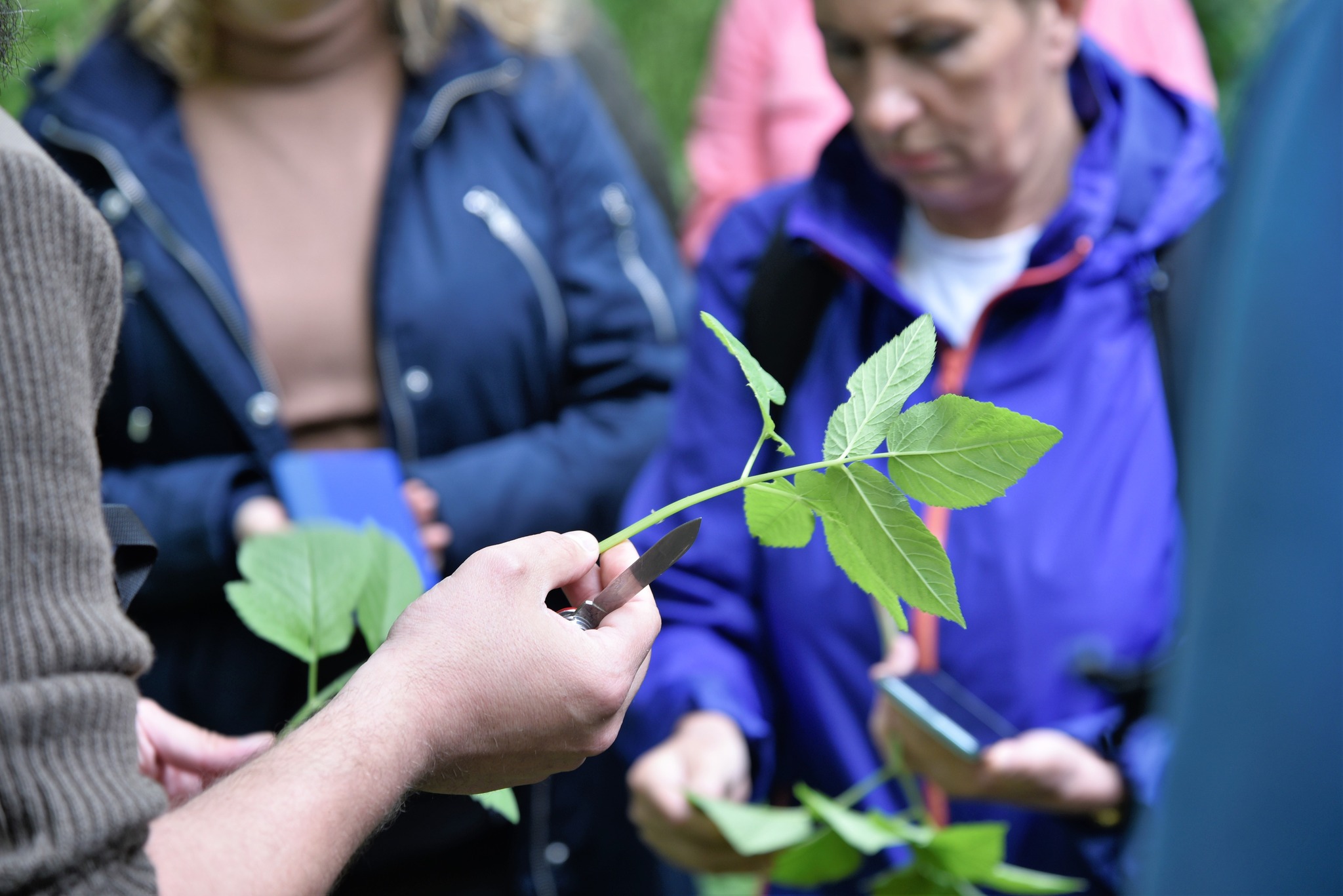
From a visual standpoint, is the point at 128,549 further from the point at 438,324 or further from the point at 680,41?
the point at 680,41

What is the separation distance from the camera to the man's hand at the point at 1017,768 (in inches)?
Result: 61.6

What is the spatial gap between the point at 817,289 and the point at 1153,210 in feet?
1.54

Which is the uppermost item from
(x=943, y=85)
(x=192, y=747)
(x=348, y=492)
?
(x=943, y=85)

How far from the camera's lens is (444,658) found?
87 cm

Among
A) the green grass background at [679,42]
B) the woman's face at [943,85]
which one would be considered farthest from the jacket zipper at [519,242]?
the green grass background at [679,42]

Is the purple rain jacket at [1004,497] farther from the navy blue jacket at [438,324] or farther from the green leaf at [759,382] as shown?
the green leaf at [759,382]

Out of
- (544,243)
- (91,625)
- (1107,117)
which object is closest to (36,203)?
(91,625)

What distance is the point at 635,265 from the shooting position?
221 centimetres

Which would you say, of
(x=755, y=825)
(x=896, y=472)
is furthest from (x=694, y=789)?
(x=896, y=472)

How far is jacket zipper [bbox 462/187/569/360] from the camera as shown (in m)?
2.08

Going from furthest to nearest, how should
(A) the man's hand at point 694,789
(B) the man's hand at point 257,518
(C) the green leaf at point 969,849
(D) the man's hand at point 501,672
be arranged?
1. (B) the man's hand at point 257,518
2. (A) the man's hand at point 694,789
3. (C) the green leaf at point 969,849
4. (D) the man's hand at point 501,672

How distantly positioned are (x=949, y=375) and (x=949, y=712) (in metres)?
0.44

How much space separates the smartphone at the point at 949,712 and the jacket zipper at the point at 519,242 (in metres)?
0.84

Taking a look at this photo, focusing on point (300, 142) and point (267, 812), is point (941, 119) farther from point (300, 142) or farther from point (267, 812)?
point (267, 812)
